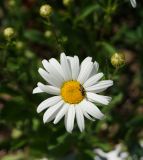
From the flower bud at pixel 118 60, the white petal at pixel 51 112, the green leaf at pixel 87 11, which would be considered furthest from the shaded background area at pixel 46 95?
the white petal at pixel 51 112

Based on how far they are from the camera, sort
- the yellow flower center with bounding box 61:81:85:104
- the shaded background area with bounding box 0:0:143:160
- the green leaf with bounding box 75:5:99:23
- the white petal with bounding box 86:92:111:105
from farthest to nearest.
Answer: the green leaf with bounding box 75:5:99:23 < the shaded background area with bounding box 0:0:143:160 < the yellow flower center with bounding box 61:81:85:104 < the white petal with bounding box 86:92:111:105

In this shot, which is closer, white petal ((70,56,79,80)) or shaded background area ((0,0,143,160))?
white petal ((70,56,79,80))

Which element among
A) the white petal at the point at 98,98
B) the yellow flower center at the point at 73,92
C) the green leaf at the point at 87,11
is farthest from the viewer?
the green leaf at the point at 87,11

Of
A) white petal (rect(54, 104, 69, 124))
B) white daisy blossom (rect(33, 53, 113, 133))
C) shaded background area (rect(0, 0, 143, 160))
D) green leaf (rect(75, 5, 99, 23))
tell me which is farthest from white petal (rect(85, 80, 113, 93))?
A: green leaf (rect(75, 5, 99, 23))

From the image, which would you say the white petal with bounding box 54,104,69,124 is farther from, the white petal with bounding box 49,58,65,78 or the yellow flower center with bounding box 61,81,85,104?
the white petal with bounding box 49,58,65,78

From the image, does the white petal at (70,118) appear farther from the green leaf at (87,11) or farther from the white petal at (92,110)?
the green leaf at (87,11)

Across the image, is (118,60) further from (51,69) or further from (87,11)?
(87,11)

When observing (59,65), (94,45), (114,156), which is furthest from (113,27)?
(59,65)

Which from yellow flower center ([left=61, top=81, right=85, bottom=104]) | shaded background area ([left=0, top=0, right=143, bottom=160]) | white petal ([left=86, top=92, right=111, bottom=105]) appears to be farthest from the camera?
shaded background area ([left=0, top=0, right=143, bottom=160])
